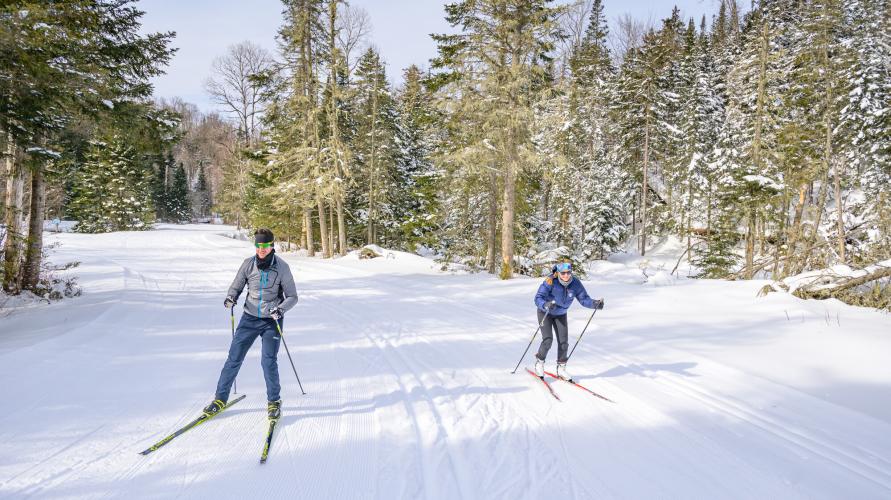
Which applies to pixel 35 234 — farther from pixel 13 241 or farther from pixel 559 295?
pixel 559 295

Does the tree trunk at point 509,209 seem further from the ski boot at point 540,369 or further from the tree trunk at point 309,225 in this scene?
the tree trunk at point 309,225

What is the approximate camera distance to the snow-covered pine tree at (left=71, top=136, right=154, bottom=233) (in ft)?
129

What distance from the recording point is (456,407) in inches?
202

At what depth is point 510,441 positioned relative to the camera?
4410 millimetres

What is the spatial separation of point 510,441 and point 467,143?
44.1 ft

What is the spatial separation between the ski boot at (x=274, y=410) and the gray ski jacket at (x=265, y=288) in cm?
100

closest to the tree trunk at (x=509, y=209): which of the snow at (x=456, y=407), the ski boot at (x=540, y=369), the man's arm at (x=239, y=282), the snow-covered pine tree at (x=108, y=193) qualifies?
the snow at (x=456, y=407)

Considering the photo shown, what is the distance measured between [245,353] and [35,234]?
10.3 meters

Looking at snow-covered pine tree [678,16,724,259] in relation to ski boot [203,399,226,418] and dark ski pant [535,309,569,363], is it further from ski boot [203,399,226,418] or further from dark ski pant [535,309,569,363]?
ski boot [203,399,226,418]

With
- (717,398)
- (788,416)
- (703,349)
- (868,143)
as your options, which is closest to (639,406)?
(717,398)

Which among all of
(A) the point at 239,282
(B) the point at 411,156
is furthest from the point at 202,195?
(A) the point at 239,282

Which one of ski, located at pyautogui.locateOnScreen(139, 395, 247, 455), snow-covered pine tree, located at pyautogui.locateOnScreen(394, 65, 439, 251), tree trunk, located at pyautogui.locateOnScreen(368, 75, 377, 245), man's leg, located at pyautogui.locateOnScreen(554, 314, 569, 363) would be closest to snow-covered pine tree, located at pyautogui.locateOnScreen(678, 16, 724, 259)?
snow-covered pine tree, located at pyautogui.locateOnScreen(394, 65, 439, 251)

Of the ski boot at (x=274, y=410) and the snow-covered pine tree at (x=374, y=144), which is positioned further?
the snow-covered pine tree at (x=374, y=144)

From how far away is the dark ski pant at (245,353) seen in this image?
15.8 ft
